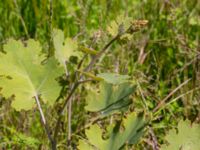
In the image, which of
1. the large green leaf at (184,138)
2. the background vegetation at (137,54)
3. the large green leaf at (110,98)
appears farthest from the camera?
the background vegetation at (137,54)

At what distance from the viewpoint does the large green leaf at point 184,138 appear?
979 mm

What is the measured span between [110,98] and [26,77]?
170 mm

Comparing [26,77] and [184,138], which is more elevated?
[26,77]

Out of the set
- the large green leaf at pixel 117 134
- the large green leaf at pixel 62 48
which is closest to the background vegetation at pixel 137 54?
the large green leaf at pixel 62 48

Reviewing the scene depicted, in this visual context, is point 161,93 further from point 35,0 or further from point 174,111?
point 35,0

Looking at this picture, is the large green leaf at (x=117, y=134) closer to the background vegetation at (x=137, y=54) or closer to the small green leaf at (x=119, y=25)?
the small green leaf at (x=119, y=25)

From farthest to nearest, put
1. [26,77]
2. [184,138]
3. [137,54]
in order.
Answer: [137,54] → [26,77] → [184,138]

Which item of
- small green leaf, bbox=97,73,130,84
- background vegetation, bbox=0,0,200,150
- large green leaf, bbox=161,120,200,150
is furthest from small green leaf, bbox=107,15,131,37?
background vegetation, bbox=0,0,200,150

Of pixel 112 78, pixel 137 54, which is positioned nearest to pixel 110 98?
pixel 112 78

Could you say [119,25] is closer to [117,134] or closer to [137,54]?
[117,134]

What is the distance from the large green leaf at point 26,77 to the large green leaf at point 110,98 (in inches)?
Answer: 3.0

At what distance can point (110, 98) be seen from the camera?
43.1 inches

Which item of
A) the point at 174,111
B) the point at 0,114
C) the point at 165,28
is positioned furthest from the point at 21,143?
the point at 165,28

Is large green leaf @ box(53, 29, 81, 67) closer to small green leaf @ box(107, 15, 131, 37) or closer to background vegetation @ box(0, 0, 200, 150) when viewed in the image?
small green leaf @ box(107, 15, 131, 37)
